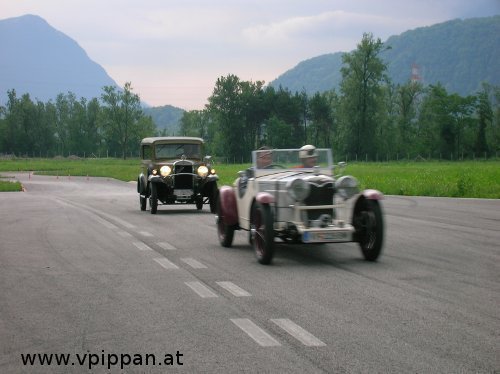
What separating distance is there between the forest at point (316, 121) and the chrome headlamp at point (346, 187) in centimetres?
8856

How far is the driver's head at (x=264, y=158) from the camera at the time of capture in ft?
35.9

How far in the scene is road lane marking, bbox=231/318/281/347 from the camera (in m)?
5.30

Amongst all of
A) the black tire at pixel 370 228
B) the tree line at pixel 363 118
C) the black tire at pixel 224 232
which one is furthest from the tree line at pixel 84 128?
the black tire at pixel 370 228

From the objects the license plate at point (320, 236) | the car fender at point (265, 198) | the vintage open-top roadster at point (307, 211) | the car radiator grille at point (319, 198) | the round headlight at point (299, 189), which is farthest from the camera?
the car radiator grille at point (319, 198)

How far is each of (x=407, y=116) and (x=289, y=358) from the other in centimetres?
11954

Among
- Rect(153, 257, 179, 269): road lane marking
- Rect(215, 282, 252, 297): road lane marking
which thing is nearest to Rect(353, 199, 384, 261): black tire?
Rect(215, 282, 252, 297): road lane marking

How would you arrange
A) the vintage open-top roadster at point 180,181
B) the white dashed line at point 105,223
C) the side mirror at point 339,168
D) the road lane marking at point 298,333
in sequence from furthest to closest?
the vintage open-top roadster at point 180,181, the white dashed line at point 105,223, the side mirror at point 339,168, the road lane marking at point 298,333

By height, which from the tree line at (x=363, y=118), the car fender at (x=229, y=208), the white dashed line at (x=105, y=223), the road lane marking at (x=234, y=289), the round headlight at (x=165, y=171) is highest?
the tree line at (x=363, y=118)

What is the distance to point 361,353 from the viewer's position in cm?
500

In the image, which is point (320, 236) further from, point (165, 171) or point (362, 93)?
point (362, 93)

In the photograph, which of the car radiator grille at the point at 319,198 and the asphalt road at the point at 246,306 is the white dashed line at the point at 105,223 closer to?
the asphalt road at the point at 246,306

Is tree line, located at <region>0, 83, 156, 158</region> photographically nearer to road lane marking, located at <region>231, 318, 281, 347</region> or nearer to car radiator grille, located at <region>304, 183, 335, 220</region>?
car radiator grille, located at <region>304, 183, 335, 220</region>

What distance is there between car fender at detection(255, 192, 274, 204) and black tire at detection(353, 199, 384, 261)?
1.30 meters

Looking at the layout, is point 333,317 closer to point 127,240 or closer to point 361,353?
point 361,353
